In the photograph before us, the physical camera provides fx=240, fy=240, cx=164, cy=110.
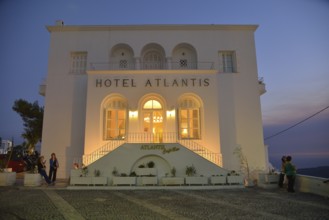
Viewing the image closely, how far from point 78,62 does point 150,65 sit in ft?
15.6

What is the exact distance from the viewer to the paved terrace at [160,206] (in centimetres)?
616

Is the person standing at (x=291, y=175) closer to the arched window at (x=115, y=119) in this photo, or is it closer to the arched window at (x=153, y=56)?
the arched window at (x=115, y=119)

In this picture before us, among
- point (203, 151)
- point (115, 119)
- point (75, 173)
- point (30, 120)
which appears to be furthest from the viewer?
point (30, 120)

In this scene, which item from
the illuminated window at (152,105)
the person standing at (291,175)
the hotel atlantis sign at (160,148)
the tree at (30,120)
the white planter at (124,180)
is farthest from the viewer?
the tree at (30,120)

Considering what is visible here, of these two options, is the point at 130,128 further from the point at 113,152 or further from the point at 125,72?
the point at 125,72

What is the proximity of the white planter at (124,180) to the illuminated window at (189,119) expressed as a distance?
4.01m

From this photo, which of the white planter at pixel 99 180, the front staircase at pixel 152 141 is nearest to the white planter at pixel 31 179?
the front staircase at pixel 152 141

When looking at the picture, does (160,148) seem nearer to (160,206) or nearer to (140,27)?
(160,206)

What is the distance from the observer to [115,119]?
1405 centimetres

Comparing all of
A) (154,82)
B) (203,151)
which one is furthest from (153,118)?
(203,151)

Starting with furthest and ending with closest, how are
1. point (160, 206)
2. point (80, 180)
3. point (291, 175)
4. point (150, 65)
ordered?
point (150, 65) < point (80, 180) < point (291, 175) < point (160, 206)

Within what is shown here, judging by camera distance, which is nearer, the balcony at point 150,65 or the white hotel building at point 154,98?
the white hotel building at point 154,98

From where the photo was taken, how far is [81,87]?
15.2 metres

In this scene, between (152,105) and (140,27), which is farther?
(140,27)
